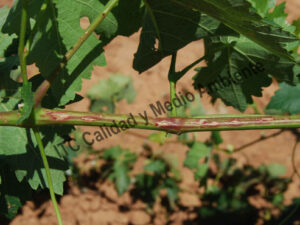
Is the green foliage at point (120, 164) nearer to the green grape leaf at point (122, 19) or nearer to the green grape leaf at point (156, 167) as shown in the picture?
the green grape leaf at point (156, 167)

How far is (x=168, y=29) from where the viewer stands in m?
1.32

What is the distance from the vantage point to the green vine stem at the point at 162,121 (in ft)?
3.56

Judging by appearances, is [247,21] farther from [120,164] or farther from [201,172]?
[120,164]

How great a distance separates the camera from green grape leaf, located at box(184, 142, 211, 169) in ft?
8.35

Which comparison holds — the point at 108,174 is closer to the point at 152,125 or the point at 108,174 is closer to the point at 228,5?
the point at 152,125

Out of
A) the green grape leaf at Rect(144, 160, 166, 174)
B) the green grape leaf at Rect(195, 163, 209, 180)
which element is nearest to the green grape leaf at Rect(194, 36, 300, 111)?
the green grape leaf at Rect(195, 163, 209, 180)

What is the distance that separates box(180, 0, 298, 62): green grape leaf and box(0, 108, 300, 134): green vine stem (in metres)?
0.22

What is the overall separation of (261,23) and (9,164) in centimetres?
96

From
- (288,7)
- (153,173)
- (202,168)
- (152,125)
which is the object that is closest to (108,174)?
(153,173)

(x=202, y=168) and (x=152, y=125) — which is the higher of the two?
(x=152, y=125)

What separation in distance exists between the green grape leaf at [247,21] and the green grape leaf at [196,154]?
1.44 meters

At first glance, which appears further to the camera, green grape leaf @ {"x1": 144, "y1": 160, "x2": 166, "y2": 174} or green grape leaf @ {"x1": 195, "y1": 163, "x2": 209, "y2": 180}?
green grape leaf @ {"x1": 144, "y1": 160, "x2": 166, "y2": 174}

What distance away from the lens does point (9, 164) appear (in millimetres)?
1384

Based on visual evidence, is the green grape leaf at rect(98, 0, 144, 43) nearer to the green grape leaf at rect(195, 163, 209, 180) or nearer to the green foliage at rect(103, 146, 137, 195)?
the green grape leaf at rect(195, 163, 209, 180)
